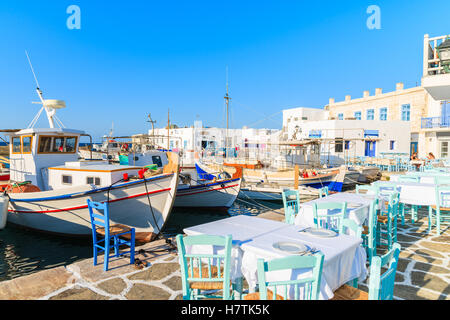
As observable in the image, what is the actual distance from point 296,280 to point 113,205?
21.7ft

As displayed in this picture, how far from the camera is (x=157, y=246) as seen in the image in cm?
589

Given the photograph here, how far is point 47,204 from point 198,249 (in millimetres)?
6937

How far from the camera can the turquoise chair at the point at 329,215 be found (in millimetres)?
4484

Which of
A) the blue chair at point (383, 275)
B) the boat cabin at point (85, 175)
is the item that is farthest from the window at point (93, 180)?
Result: the blue chair at point (383, 275)

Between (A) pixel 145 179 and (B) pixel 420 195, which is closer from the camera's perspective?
(B) pixel 420 195

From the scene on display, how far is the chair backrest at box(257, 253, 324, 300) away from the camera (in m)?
2.24

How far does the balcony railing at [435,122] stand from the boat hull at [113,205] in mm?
23178

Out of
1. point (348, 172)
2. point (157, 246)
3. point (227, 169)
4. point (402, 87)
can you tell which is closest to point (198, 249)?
point (157, 246)

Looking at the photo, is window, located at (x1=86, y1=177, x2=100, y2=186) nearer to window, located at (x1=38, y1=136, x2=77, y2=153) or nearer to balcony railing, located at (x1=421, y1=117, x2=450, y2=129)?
window, located at (x1=38, y1=136, x2=77, y2=153)

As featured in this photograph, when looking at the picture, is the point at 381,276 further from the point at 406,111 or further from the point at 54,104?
the point at 406,111

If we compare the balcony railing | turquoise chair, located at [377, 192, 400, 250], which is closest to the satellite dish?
turquoise chair, located at [377, 192, 400, 250]

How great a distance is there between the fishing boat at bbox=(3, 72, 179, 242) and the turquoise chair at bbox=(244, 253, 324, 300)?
219 inches
